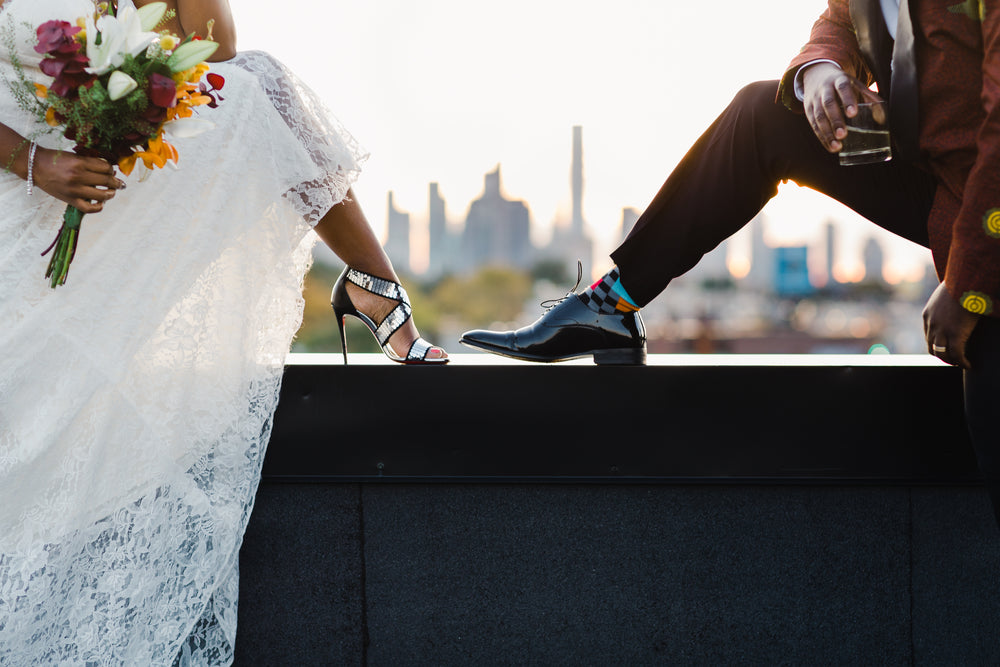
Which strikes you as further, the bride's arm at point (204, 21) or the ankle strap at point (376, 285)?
the ankle strap at point (376, 285)

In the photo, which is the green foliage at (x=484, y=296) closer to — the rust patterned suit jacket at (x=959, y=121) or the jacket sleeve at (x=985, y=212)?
the rust patterned suit jacket at (x=959, y=121)

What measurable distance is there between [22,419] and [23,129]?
57 centimetres

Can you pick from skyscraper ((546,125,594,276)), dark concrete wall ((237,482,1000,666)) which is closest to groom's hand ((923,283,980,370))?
dark concrete wall ((237,482,1000,666))

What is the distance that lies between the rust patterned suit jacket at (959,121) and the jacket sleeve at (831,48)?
0.07 meters

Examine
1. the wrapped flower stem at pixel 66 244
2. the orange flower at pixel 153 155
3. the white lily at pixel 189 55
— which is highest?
the white lily at pixel 189 55

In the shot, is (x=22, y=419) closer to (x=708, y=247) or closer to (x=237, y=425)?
(x=237, y=425)

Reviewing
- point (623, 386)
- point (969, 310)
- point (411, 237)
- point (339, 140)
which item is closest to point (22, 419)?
point (339, 140)

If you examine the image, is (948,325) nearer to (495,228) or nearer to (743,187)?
(743,187)

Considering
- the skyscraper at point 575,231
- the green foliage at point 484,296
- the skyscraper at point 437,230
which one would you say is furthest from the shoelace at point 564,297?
the skyscraper at point 437,230

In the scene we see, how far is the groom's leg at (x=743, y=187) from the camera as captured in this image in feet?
5.49

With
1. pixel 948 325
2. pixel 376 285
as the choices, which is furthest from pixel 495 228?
pixel 948 325

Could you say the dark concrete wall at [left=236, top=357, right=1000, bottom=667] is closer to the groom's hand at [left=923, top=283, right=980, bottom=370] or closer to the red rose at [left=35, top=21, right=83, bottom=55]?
the groom's hand at [left=923, top=283, right=980, bottom=370]

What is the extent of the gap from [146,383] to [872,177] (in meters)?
1.48

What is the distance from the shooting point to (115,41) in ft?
4.70
